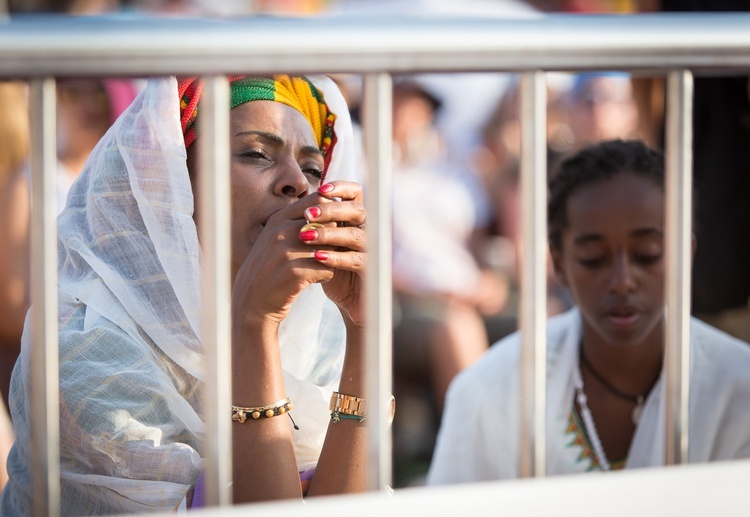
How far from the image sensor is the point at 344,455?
2199 mm

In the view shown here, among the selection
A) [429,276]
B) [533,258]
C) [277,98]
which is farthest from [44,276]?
[429,276]

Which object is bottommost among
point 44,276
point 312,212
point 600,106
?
point 44,276

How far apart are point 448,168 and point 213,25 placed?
155 inches

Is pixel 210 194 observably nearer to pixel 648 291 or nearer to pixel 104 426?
pixel 104 426

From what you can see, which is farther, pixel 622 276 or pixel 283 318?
pixel 622 276

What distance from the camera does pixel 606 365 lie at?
10.6ft

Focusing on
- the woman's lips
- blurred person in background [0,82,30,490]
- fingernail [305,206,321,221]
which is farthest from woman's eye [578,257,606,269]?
blurred person in background [0,82,30,490]

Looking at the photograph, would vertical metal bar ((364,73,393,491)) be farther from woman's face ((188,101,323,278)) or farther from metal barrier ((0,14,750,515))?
woman's face ((188,101,323,278))

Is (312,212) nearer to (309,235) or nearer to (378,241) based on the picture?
(309,235)

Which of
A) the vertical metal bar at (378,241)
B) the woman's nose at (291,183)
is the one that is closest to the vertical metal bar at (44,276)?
the vertical metal bar at (378,241)

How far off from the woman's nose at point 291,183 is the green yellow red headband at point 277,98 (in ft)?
0.63

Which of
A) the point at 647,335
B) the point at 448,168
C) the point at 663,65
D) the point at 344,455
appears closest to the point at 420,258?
the point at 448,168

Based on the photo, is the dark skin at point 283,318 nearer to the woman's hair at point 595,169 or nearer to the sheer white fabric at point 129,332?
the sheer white fabric at point 129,332

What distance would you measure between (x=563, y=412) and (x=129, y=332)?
1567 mm
